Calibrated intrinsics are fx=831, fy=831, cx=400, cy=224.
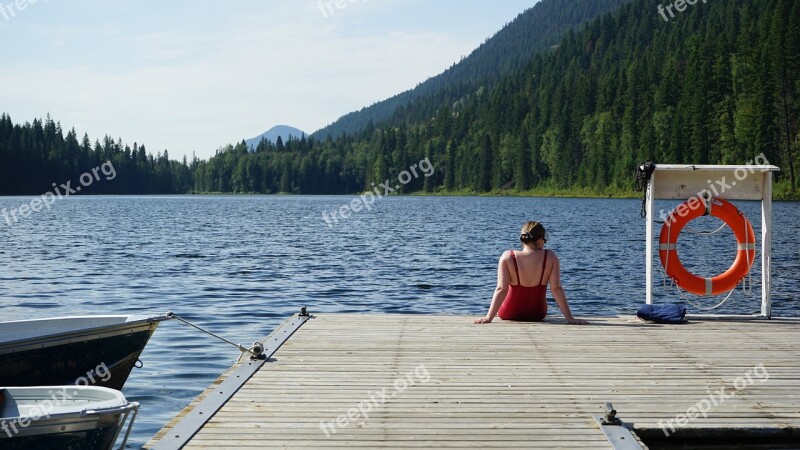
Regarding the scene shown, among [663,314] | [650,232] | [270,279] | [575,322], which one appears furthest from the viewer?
[270,279]

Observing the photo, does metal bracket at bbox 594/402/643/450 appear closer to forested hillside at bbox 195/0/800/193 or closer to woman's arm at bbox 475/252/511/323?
woman's arm at bbox 475/252/511/323

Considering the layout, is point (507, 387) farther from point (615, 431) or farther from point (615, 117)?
point (615, 117)

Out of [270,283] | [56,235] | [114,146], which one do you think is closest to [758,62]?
[56,235]

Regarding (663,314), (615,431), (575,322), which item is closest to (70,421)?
(615,431)

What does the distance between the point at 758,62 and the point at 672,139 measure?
44.0ft

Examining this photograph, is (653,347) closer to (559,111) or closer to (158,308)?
(158,308)

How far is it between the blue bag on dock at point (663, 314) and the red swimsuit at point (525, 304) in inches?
46.7

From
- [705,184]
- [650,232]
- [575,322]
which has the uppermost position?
[705,184]

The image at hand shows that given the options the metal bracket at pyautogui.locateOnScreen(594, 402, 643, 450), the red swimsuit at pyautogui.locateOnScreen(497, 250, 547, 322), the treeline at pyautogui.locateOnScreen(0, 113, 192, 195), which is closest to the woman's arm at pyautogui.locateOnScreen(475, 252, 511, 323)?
the red swimsuit at pyautogui.locateOnScreen(497, 250, 547, 322)

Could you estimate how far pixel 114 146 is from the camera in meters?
182

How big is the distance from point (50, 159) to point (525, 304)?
157757 millimetres

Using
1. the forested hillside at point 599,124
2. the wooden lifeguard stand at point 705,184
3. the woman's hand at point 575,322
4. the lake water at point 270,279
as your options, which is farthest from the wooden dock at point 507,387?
the forested hillside at point 599,124

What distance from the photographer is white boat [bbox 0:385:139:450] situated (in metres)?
5.12

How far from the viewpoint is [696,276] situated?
32.8 ft
